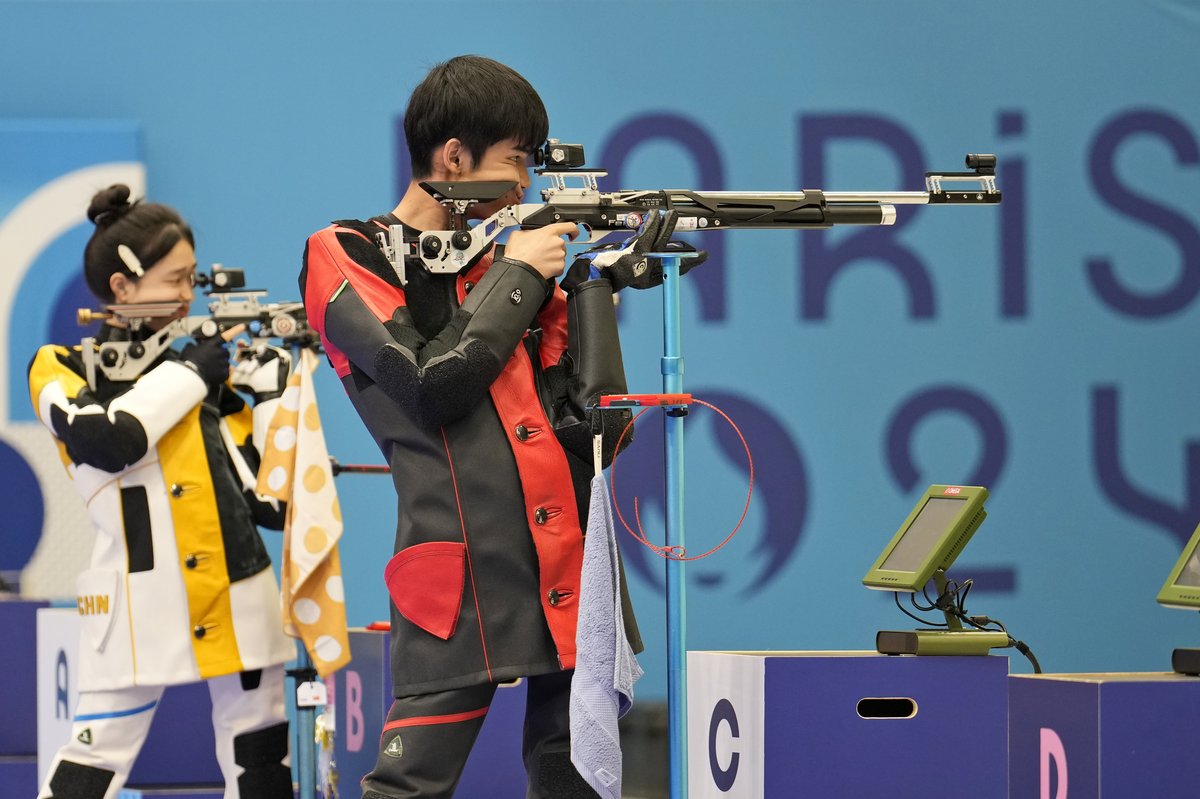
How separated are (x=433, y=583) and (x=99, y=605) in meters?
1.53

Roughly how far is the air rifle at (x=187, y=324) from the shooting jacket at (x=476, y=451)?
135 centimetres

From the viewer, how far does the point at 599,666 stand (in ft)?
6.32

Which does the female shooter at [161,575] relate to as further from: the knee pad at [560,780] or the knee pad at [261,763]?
the knee pad at [560,780]

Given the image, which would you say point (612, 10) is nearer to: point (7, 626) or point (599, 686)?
point (7, 626)

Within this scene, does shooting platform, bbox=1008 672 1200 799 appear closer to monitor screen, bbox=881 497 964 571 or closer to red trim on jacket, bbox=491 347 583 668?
monitor screen, bbox=881 497 964 571

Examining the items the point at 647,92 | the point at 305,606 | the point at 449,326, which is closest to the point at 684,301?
the point at 647,92

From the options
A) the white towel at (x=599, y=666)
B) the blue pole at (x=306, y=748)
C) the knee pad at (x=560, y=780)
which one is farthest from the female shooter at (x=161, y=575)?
the white towel at (x=599, y=666)

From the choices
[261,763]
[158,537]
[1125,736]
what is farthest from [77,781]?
[1125,736]

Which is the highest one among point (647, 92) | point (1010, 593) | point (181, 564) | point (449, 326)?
point (647, 92)

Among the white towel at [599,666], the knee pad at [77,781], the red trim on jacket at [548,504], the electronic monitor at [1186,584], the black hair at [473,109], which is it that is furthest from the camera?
the knee pad at [77,781]

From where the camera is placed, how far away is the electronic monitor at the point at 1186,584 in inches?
107

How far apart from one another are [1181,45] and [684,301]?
1.83 meters

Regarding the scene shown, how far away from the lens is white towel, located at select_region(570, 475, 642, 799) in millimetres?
1916

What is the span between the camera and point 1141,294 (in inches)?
191
